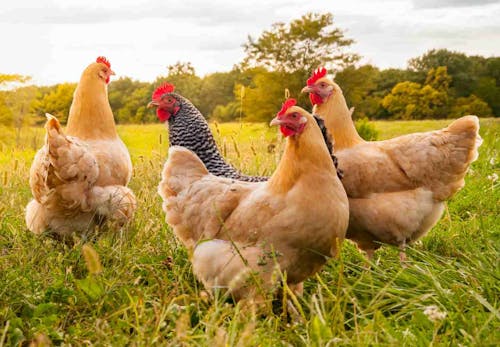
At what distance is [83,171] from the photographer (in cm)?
411

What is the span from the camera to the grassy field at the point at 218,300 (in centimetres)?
226

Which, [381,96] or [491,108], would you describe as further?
[381,96]

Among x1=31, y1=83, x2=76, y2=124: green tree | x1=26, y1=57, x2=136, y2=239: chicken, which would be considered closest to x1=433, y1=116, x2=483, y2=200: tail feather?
x1=26, y1=57, x2=136, y2=239: chicken

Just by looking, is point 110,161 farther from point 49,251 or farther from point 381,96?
point 381,96

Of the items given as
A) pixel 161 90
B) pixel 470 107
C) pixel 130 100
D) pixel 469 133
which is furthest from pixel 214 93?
pixel 469 133

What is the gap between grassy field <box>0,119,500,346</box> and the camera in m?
2.26

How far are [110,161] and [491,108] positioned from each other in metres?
27.9

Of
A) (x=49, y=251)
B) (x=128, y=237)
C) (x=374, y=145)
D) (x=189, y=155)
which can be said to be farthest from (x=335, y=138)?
(x=49, y=251)

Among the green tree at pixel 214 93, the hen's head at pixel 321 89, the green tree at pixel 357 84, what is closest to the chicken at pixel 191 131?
the hen's head at pixel 321 89

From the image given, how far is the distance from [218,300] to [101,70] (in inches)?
122

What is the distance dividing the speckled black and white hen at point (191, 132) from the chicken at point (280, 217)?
63 cm

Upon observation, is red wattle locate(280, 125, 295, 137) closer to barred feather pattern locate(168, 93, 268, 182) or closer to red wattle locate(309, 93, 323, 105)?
barred feather pattern locate(168, 93, 268, 182)

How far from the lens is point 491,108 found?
90.9 feet

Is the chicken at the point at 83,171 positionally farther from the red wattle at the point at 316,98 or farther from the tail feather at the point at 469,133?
the tail feather at the point at 469,133
